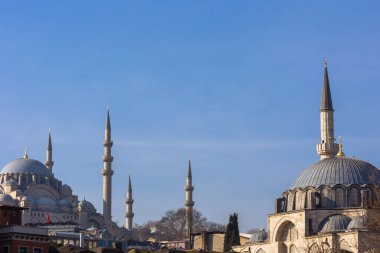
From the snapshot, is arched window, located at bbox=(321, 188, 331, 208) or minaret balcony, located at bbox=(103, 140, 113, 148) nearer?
arched window, located at bbox=(321, 188, 331, 208)

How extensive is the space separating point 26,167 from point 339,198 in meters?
51.2

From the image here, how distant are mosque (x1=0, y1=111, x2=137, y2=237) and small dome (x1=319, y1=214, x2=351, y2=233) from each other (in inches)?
1602

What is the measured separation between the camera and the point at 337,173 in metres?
70.4

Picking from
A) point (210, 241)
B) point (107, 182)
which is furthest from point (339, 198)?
point (107, 182)

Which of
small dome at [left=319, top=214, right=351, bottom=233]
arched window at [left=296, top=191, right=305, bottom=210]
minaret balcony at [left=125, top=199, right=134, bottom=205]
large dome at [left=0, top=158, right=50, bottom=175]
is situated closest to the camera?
small dome at [left=319, top=214, right=351, bottom=233]

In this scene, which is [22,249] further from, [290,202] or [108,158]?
[108,158]

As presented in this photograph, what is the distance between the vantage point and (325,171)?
70.9 metres

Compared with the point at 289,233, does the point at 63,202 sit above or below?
above

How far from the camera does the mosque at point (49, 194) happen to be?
108m

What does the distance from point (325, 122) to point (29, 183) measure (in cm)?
4385

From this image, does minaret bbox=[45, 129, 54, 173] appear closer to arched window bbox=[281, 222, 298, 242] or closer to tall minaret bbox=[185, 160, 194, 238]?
tall minaret bbox=[185, 160, 194, 238]

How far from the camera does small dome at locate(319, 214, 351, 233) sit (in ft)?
218

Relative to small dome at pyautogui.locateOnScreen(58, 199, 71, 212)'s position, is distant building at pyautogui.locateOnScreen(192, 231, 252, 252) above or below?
below

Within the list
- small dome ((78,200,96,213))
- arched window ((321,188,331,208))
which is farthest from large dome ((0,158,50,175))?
arched window ((321,188,331,208))
